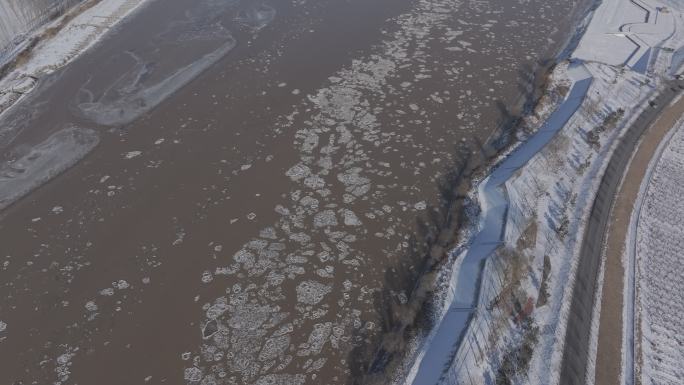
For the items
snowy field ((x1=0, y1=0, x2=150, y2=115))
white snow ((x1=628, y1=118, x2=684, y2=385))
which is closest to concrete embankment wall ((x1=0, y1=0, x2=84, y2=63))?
snowy field ((x1=0, y1=0, x2=150, y2=115))

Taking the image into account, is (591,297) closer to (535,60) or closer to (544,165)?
(544,165)

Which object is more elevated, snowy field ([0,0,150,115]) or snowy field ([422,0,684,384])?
snowy field ([0,0,150,115])

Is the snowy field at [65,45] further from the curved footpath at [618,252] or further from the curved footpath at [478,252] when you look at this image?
the curved footpath at [618,252]

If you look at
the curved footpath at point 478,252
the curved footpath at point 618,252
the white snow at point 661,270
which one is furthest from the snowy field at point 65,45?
the white snow at point 661,270

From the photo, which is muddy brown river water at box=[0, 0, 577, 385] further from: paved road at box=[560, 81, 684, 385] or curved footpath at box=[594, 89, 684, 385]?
curved footpath at box=[594, 89, 684, 385]

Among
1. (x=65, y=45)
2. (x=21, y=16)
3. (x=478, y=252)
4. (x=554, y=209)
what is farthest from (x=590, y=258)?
(x=21, y=16)

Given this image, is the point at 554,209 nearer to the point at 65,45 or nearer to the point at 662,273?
the point at 662,273
